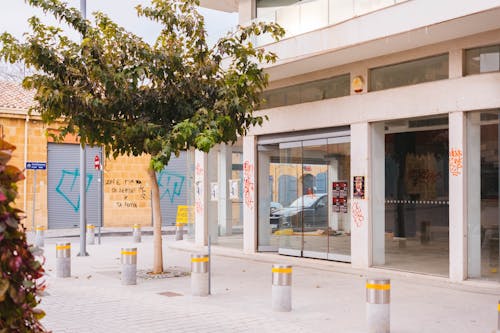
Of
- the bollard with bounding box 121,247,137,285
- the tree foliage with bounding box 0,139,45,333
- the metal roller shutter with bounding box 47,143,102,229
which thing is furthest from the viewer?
the metal roller shutter with bounding box 47,143,102,229

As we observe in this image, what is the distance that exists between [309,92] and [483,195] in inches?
193

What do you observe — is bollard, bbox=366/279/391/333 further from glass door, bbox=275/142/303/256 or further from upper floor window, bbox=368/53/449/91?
glass door, bbox=275/142/303/256

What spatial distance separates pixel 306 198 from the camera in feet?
47.4

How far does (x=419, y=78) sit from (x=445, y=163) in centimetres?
281

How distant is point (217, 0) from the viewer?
1872 centimetres

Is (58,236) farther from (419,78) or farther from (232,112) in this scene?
(419,78)

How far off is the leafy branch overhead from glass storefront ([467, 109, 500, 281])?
13.4 feet

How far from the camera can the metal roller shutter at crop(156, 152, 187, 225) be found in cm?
2903

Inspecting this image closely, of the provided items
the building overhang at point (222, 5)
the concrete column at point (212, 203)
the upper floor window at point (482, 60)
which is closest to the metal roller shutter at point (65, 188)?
the concrete column at point (212, 203)

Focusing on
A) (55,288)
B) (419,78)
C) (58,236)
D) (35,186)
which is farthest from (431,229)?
(35,186)

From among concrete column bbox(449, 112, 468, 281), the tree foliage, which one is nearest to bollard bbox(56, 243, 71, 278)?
concrete column bbox(449, 112, 468, 281)

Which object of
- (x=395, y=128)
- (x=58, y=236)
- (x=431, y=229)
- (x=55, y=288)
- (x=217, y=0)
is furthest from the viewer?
(x=58, y=236)

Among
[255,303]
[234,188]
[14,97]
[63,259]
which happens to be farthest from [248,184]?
[14,97]

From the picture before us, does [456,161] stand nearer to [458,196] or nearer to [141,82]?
[458,196]
